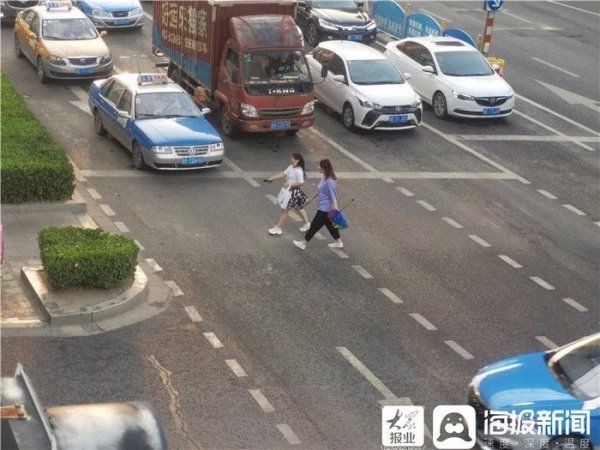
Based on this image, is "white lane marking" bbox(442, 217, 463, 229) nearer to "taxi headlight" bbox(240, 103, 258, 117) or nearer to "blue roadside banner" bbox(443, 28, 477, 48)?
"taxi headlight" bbox(240, 103, 258, 117)

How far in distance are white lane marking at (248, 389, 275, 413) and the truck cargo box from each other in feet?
42.4

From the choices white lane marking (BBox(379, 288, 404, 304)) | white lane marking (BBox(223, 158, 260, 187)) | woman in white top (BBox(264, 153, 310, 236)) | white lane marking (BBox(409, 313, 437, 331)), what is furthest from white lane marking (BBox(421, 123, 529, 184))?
white lane marking (BBox(409, 313, 437, 331))

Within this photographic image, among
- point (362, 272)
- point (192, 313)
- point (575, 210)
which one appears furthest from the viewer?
point (575, 210)

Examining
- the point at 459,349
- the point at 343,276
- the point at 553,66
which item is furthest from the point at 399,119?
the point at 459,349

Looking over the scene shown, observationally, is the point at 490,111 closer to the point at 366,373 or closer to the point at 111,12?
the point at 111,12

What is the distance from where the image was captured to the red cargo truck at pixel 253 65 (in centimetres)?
2652

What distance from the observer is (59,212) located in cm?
2128

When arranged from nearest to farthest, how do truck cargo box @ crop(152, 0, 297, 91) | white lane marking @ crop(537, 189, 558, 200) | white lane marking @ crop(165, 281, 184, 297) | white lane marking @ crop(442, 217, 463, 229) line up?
1. white lane marking @ crop(165, 281, 184, 297)
2. white lane marking @ crop(442, 217, 463, 229)
3. white lane marking @ crop(537, 189, 558, 200)
4. truck cargo box @ crop(152, 0, 297, 91)

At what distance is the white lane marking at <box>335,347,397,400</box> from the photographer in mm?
15547

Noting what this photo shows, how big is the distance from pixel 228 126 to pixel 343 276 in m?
8.53

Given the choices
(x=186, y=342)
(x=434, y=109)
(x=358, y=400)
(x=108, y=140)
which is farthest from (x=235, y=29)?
(x=358, y=400)

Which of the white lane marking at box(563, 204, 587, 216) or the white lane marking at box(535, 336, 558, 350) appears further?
the white lane marking at box(563, 204, 587, 216)

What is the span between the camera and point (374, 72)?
94.6 feet

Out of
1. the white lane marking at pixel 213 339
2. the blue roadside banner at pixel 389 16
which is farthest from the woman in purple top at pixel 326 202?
the blue roadside banner at pixel 389 16
